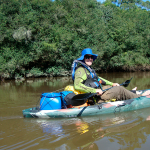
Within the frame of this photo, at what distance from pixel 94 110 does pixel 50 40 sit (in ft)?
37.5

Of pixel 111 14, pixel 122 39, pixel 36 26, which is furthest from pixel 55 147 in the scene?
pixel 111 14

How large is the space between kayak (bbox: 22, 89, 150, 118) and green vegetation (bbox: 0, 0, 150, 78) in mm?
8960

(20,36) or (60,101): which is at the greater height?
(20,36)

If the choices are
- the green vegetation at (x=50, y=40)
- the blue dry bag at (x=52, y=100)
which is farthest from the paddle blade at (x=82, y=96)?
the green vegetation at (x=50, y=40)

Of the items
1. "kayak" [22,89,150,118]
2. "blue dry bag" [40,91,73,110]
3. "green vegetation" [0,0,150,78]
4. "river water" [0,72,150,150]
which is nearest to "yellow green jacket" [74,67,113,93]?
"blue dry bag" [40,91,73,110]

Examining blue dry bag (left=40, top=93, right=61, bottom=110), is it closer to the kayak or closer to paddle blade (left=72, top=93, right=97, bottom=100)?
the kayak

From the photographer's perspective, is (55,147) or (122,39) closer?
(55,147)

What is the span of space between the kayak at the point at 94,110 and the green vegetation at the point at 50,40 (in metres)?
8.96

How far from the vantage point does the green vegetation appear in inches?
525

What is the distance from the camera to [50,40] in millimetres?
14727

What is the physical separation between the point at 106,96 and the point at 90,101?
0.41m

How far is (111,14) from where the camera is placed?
22453mm

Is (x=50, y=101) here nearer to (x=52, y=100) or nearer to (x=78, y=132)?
(x=52, y=100)

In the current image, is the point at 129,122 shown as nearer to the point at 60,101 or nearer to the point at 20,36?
the point at 60,101
